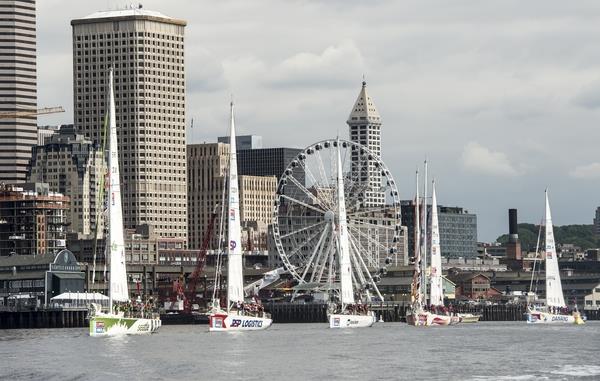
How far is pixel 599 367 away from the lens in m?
139

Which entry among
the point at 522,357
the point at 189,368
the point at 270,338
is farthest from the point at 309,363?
the point at 270,338

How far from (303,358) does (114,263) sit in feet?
113

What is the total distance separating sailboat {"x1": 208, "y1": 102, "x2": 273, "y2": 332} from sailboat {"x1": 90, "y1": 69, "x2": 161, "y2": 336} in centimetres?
1513

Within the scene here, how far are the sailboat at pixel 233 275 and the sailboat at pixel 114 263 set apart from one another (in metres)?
15.1

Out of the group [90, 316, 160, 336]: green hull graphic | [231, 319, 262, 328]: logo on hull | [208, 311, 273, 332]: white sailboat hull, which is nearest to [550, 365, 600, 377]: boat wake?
[90, 316, 160, 336]: green hull graphic

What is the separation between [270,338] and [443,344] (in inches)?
922

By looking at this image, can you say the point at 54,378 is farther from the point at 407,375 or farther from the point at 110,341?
the point at 110,341

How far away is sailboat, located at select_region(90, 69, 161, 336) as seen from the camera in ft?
578

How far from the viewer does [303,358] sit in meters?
150

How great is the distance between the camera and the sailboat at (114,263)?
176 m

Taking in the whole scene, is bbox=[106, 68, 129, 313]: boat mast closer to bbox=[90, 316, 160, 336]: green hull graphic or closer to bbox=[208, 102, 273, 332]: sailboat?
bbox=[90, 316, 160, 336]: green hull graphic

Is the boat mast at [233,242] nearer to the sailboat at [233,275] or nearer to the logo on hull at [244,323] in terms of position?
the sailboat at [233,275]

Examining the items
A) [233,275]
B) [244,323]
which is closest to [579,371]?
[233,275]

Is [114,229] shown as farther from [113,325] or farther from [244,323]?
[244,323]
